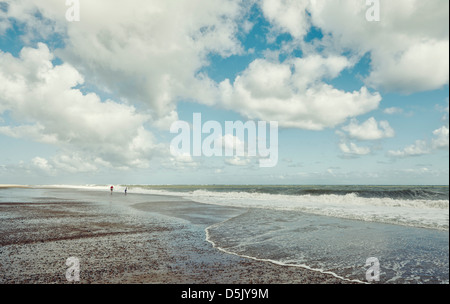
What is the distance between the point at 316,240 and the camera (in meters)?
12.2

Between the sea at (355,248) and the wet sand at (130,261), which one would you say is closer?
the wet sand at (130,261)

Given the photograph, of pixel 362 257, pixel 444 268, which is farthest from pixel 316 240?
pixel 444 268

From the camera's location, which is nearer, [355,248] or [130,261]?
[130,261]

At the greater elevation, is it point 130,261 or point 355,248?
point 130,261

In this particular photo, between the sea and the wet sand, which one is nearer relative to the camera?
the wet sand

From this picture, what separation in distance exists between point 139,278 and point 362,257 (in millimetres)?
7988
